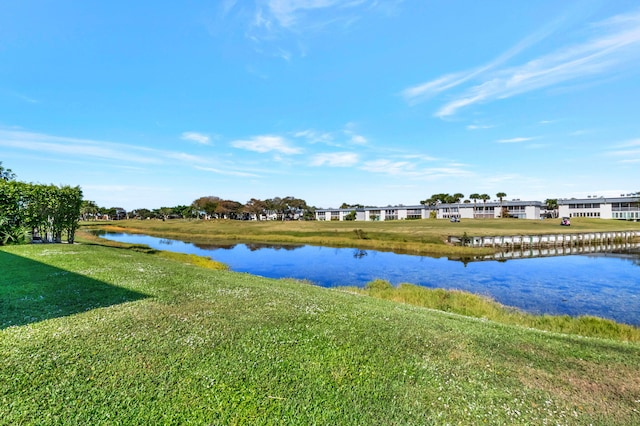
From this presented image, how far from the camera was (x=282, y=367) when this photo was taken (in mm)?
8031

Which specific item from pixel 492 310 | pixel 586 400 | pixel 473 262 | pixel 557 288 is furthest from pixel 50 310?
pixel 473 262

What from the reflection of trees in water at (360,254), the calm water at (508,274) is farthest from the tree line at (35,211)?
the reflection of trees in water at (360,254)

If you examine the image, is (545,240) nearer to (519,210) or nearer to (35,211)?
(35,211)

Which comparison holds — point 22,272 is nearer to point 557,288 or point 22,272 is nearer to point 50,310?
point 50,310

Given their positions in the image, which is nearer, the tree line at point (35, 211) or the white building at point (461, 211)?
the tree line at point (35, 211)

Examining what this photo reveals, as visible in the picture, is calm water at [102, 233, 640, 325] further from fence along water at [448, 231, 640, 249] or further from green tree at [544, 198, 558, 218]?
green tree at [544, 198, 558, 218]

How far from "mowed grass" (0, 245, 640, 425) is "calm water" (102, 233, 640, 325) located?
751 inches

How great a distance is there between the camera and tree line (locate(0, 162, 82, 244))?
27.8 metres

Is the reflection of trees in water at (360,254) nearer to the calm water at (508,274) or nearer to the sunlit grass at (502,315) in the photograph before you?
the calm water at (508,274)

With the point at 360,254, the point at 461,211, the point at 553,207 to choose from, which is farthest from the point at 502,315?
the point at 553,207

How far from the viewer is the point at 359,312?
1292 cm

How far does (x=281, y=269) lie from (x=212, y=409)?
128 ft

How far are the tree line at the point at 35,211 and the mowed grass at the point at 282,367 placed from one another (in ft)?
68.6

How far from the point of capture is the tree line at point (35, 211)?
27.8 meters
